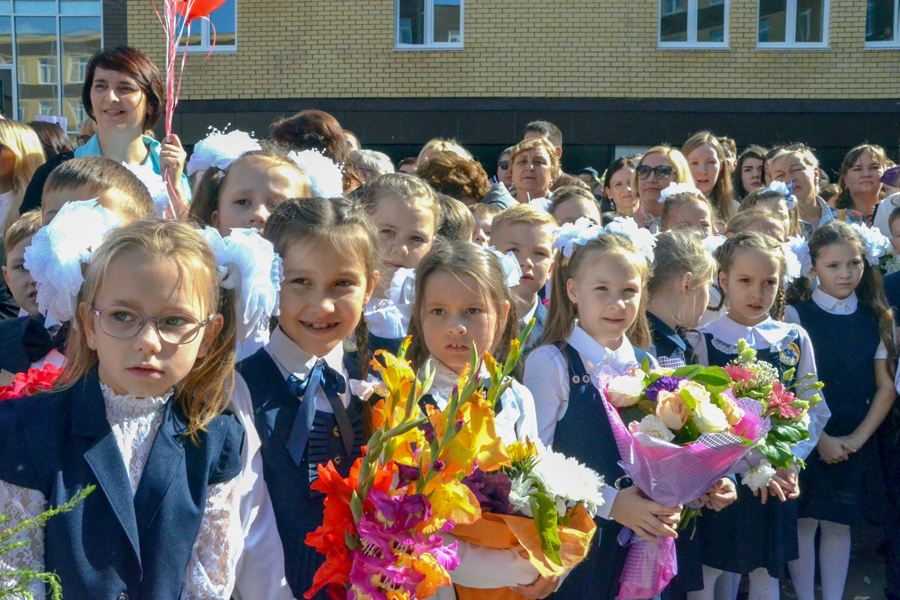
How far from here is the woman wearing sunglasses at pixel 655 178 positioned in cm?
555

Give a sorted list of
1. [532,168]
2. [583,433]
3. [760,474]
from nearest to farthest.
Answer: [583,433] → [760,474] → [532,168]

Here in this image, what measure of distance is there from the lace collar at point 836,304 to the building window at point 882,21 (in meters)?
10.7

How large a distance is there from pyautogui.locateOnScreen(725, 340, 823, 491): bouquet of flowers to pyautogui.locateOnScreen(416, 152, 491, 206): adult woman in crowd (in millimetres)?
2291

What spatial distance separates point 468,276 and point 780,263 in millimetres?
Result: 2014

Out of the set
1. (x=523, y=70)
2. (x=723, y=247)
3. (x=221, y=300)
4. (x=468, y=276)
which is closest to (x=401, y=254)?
(x=468, y=276)

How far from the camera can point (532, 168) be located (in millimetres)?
5938

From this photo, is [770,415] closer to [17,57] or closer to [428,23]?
[428,23]

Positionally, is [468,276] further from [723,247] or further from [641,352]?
[723,247]

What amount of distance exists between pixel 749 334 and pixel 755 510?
31.3 inches

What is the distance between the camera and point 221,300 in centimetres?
217

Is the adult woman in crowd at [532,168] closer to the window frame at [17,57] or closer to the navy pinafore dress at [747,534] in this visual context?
the navy pinafore dress at [747,534]

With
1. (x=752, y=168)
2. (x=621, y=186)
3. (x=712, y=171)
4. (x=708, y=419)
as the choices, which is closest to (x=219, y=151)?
(x=708, y=419)

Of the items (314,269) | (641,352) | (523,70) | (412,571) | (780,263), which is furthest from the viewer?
(523,70)

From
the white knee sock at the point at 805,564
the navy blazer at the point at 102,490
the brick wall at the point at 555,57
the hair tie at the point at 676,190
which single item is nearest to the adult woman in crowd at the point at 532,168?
the hair tie at the point at 676,190
